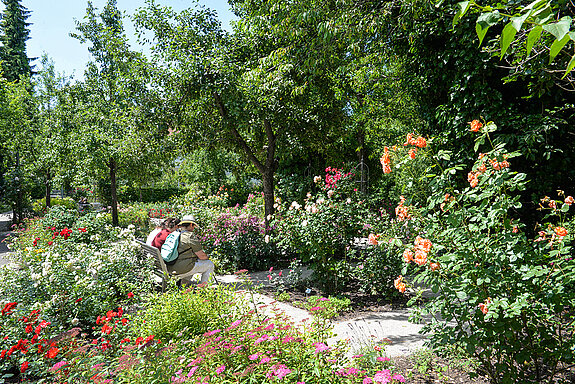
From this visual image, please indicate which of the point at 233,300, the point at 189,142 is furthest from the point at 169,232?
the point at 189,142

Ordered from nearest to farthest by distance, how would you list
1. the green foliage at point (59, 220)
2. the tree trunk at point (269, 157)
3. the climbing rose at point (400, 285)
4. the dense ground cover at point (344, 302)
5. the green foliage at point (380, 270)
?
the dense ground cover at point (344, 302), the climbing rose at point (400, 285), the green foliage at point (380, 270), the tree trunk at point (269, 157), the green foliage at point (59, 220)

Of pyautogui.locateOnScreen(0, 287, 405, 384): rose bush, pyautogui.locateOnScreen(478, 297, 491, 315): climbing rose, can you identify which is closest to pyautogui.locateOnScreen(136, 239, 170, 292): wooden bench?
pyautogui.locateOnScreen(0, 287, 405, 384): rose bush

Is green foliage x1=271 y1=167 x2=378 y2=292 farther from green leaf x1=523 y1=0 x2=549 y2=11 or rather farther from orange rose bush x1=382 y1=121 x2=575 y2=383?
green leaf x1=523 y1=0 x2=549 y2=11

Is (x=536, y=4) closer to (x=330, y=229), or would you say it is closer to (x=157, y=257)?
(x=330, y=229)

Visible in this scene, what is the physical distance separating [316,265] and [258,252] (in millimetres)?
2367

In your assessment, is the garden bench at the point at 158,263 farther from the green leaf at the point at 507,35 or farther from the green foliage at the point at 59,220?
the green foliage at the point at 59,220

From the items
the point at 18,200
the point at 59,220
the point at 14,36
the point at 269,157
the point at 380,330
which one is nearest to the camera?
the point at 380,330

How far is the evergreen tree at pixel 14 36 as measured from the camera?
88.8 feet

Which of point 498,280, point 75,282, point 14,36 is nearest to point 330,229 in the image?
point 498,280

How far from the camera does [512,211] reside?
15.2 feet

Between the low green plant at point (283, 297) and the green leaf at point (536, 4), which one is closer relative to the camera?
the green leaf at point (536, 4)

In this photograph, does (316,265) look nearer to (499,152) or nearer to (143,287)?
(143,287)

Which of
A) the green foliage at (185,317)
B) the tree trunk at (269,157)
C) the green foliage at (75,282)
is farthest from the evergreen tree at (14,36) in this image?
the green foliage at (185,317)

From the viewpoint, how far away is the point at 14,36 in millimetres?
28406
